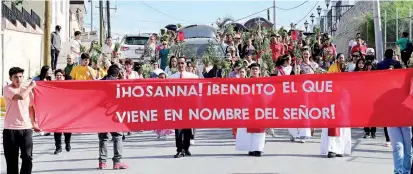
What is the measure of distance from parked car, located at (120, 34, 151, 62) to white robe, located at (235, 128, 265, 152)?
23.4 m

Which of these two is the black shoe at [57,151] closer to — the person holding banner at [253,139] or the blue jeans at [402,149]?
the person holding banner at [253,139]

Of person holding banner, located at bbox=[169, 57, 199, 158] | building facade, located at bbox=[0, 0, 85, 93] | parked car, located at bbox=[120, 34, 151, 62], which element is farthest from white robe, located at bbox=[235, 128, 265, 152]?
parked car, located at bbox=[120, 34, 151, 62]

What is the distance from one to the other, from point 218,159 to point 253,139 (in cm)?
81

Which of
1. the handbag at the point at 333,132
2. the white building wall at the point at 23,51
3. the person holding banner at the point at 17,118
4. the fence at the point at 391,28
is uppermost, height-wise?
the fence at the point at 391,28

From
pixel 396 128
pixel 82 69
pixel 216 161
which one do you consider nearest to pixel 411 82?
pixel 396 128

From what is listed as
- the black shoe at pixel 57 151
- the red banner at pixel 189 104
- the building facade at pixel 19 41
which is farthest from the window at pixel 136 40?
the red banner at pixel 189 104

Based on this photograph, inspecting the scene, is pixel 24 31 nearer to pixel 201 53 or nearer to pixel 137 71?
pixel 201 53

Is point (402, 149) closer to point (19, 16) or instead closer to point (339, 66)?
point (339, 66)

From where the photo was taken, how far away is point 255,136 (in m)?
14.4

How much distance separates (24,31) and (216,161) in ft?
78.8

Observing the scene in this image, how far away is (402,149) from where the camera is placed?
35.1 feet

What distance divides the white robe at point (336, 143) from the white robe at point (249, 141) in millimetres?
1037

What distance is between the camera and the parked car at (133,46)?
38469 millimetres

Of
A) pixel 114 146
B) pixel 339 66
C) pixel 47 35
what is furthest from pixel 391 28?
pixel 114 146
